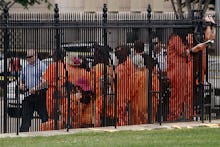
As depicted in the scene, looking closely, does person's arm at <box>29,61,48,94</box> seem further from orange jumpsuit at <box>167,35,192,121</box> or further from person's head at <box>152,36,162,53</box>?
orange jumpsuit at <box>167,35,192,121</box>

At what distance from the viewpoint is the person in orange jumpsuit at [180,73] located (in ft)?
55.1

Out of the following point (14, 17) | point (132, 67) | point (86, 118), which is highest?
point (14, 17)

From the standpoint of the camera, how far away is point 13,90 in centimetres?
1531

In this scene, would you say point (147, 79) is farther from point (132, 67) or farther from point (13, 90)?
point (13, 90)

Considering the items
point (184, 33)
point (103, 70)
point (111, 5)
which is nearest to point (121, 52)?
point (103, 70)

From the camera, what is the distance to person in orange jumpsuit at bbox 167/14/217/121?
16.8 m

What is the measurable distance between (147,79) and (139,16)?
56.5 inches

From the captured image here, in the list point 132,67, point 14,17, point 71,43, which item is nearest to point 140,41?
point 132,67

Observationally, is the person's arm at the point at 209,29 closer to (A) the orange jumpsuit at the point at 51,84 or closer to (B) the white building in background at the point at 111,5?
(A) the orange jumpsuit at the point at 51,84

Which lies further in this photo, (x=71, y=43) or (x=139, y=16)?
(x=139, y=16)

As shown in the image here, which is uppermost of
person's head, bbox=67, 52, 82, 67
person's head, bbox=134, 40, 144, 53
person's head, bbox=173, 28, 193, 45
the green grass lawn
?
person's head, bbox=173, 28, 193, 45

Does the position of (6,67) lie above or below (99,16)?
below

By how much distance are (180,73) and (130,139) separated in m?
3.62

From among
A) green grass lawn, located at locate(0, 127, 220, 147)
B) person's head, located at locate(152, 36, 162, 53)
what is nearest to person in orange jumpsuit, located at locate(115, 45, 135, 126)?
person's head, located at locate(152, 36, 162, 53)
